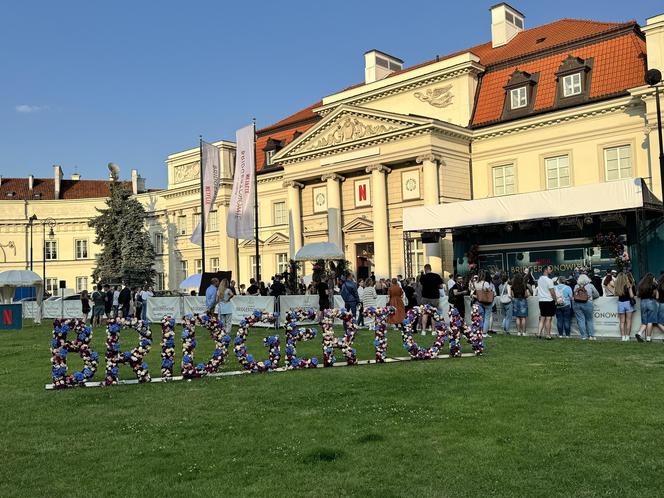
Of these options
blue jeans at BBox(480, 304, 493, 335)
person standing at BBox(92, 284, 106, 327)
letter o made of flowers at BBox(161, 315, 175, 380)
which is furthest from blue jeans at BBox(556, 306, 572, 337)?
person standing at BBox(92, 284, 106, 327)

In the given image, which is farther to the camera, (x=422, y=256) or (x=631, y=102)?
(x=422, y=256)

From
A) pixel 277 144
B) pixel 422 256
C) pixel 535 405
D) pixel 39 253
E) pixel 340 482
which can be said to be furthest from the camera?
pixel 39 253

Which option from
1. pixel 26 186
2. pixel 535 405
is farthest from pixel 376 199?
pixel 26 186

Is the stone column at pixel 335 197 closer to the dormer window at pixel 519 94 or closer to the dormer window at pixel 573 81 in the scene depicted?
the dormer window at pixel 519 94

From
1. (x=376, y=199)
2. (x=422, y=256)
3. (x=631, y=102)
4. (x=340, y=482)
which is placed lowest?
(x=340, y=482)

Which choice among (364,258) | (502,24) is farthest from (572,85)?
(364,258)

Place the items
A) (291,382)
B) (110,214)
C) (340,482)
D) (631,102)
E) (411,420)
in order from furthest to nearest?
(110,214) < (631,102) < (291,382) < (411,420) < (340,482)

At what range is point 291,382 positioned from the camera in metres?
Answer: 11.1

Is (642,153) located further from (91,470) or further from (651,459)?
(91,470)

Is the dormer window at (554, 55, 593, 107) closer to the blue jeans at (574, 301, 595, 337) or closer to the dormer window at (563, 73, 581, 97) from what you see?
the dormer window at (563, 73, 581, 97)

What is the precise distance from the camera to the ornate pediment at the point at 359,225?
126ft

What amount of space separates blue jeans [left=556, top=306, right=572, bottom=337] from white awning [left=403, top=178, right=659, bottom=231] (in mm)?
8385

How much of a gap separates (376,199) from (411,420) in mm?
29454

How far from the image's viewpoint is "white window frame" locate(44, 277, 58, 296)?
64688 mm
